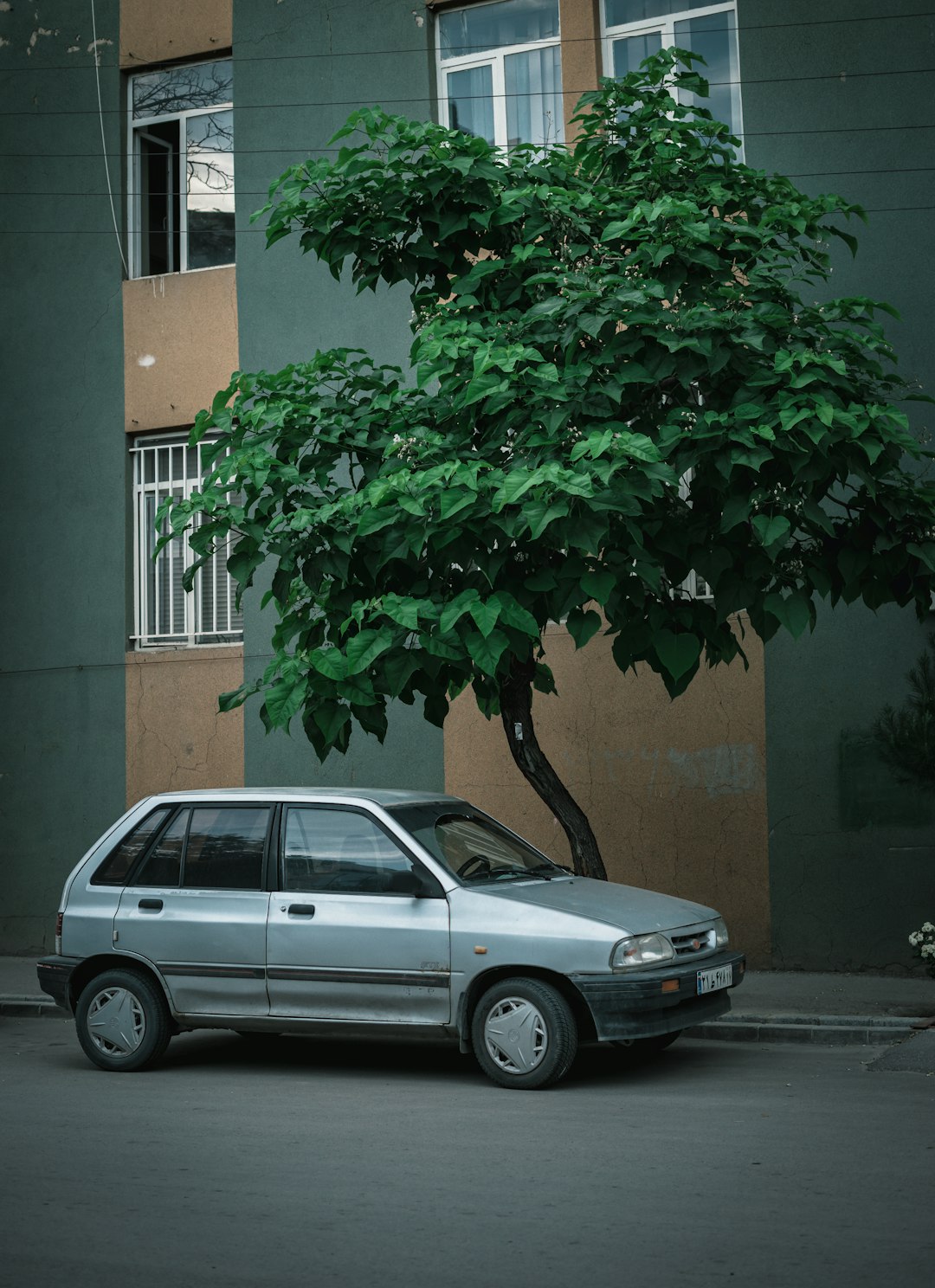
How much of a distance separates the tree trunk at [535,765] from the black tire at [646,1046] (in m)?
1.40

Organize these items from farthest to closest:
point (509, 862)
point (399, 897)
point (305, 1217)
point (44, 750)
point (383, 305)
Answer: point (44, 750), point (383, 305), point (509, 862), point (399, 897), point (305, 1217)

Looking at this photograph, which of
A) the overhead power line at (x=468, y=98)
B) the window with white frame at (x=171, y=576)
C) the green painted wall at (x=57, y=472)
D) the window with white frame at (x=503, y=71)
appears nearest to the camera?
the overhead power line at (x=468, y=98)

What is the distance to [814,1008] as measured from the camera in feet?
35.8

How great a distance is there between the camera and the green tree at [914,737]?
1162cm

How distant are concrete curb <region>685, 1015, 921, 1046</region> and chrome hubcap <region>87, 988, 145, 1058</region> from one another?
363cm

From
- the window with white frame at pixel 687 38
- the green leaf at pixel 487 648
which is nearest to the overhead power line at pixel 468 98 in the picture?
the window with white frame at pixel 687 38

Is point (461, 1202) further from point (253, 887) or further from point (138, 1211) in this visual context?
point (253, 887)

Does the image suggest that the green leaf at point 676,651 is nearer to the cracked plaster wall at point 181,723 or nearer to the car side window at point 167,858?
the car side window at point 167,858

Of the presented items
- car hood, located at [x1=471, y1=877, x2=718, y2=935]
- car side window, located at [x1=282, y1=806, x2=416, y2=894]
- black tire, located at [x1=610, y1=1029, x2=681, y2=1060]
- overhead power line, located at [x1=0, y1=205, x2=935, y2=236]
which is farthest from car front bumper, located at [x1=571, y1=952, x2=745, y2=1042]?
overhead power line, located at [x1=0, y1=205, x2=935, y2=236]

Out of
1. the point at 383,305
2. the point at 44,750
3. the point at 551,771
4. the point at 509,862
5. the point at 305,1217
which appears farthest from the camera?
the point at 44,750

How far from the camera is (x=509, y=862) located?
31.0ft

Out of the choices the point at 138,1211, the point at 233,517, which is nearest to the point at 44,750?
the point at 233,517

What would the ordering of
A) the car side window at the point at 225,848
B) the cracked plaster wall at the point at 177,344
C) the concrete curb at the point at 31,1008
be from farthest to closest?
the cracked plaster wall at the point at 177,344, the concrete curb at the point at 31,1008, the car side window at the point at 225,848

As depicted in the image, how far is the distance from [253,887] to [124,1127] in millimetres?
1838
